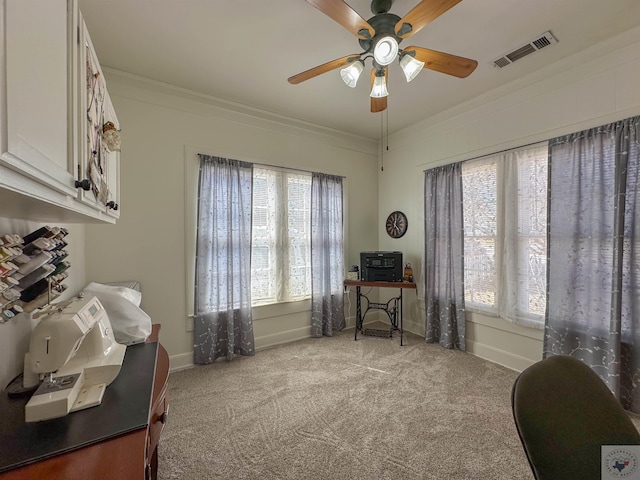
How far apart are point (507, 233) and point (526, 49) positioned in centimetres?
157

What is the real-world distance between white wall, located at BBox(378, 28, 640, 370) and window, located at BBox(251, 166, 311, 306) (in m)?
1.39

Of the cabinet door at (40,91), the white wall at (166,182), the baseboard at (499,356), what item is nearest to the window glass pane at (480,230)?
the baseboard at (499,356)

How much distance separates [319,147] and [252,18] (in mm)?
1929

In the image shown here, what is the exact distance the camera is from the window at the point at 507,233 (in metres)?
2.53

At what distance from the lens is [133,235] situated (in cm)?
254

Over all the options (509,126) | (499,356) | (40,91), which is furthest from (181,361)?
(509,126)

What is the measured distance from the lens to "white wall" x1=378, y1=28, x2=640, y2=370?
6.79 feet

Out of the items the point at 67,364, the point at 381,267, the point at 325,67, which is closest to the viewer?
the point at 67,364

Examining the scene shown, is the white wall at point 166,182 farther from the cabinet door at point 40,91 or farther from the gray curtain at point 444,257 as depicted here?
the cabinet door at point 40,91

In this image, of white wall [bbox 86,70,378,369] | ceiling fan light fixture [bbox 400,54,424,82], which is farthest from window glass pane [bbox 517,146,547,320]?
white wall [bbox 86,70,378,369]

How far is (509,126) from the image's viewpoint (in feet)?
8.84

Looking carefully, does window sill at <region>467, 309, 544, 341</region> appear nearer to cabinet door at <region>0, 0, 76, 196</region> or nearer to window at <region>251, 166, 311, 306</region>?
window at <region>251, 166, 311, 306</region>

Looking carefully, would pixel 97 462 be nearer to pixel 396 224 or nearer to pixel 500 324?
pixel 500 324

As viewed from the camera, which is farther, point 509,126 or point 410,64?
point 509,126
